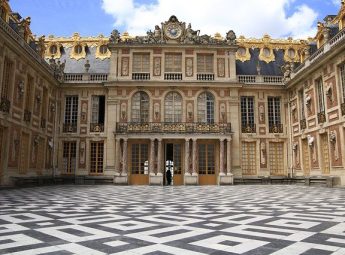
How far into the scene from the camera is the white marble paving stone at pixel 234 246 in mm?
4437

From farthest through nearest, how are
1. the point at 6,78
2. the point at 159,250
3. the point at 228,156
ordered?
the point at 228,156 < the point at 6,78 < the point at 159,250

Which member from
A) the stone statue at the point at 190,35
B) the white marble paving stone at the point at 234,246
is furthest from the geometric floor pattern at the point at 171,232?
the stone statue at the point at 190,35

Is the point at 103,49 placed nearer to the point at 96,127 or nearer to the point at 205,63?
the point at 96,127

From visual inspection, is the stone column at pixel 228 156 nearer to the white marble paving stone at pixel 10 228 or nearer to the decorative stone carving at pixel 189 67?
the decorative stone carving at pixel 189 67

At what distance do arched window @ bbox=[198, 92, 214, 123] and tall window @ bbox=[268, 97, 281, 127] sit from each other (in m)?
4.49

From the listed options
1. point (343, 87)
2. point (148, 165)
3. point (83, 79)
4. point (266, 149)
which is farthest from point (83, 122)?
point (343, 87)

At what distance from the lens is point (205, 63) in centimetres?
2586

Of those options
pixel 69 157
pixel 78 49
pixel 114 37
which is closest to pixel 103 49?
pixel 78 49

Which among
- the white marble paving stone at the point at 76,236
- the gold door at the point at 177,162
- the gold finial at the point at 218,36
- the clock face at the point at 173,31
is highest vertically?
the gold finial at the point at 218,36

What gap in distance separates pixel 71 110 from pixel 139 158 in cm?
641

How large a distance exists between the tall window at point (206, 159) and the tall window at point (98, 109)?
305 inches

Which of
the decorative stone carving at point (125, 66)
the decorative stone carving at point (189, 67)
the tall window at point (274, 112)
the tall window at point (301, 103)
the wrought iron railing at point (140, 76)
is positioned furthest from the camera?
the tall window at point (274, 112)

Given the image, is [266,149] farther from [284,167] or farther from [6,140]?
[6,140]

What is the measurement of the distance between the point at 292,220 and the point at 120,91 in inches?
787
